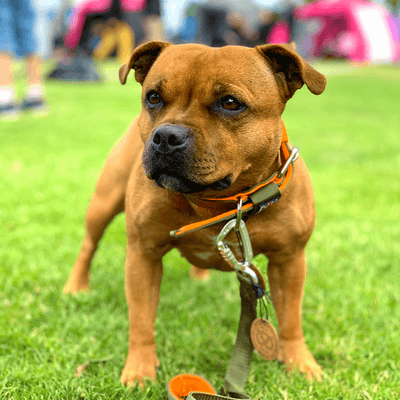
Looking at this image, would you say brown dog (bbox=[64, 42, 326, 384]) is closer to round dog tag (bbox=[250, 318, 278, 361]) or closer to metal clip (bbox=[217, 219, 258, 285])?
metal clip (bbox=[217, 219, 258, 285])

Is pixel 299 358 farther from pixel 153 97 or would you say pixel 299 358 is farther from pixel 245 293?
pixel 153 97

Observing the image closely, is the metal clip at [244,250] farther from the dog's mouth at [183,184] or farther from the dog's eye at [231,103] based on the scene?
the dog's eye at [231,103]

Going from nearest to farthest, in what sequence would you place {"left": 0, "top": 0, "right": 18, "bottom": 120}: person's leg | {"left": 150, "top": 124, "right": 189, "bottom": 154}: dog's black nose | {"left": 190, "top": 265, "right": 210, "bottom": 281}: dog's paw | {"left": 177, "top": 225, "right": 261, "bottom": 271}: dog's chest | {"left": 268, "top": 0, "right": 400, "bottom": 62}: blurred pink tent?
{"left": 150, "top": 124, "right": 189, "bottom": 154}: dog's black nose
{"left": 177, "top": 225, "right": 261, "bottom": 271}: dog's chest
{"left": 190, "top": 265, "right": 210, "bottom": 281}: dog's paw
{"left": 0, "top": 0, "right": 18, "bottom": 120}: person's leg
{"left": 268, "top": 0, "right": 400, "bottom": 62}: blurred pink tent

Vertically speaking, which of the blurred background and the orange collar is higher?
the orange collar

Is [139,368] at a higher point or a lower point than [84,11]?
higher

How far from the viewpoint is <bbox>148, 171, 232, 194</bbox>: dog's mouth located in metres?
2.00

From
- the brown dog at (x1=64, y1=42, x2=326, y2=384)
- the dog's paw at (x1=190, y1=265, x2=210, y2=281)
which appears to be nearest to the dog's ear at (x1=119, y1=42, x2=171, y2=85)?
the brown dog at (x1=64, y1=42, x2=326, y2=384)

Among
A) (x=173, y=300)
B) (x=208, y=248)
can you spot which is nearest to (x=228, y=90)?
(x=208, y=248)

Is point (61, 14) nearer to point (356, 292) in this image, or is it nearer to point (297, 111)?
point (297, 111)

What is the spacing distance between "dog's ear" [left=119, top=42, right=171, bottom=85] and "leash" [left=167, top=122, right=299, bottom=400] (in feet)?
2.66

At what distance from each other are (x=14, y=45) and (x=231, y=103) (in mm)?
7606

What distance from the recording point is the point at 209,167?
194 cm

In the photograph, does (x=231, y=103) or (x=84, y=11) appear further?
(x=84, y=11)

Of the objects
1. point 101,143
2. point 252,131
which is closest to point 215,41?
point 101,143
